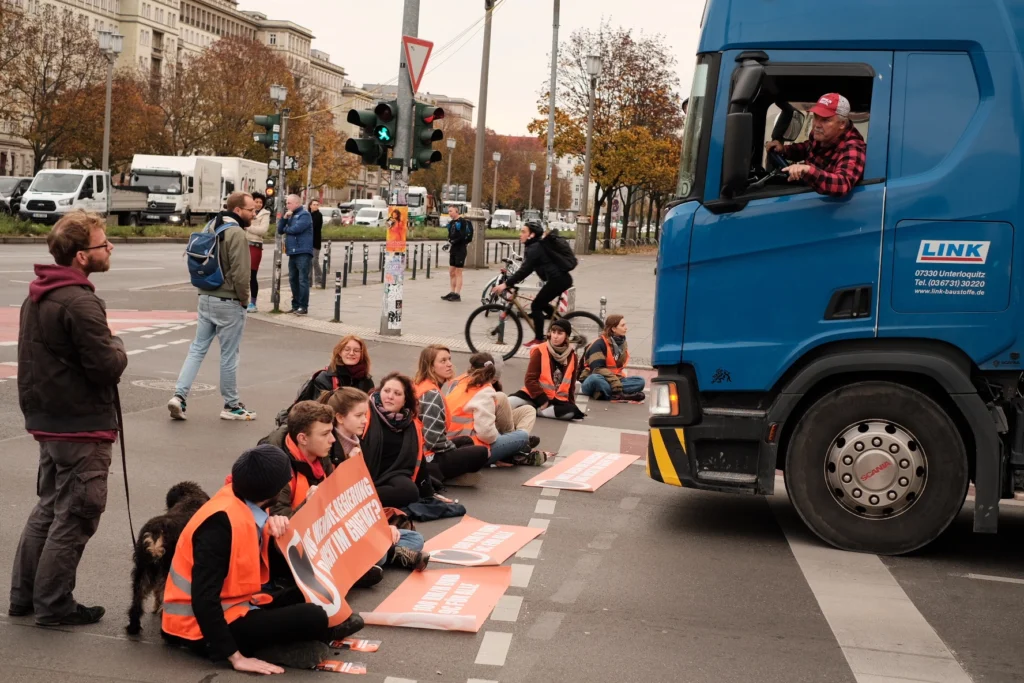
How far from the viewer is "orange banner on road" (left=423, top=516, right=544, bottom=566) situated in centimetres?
715

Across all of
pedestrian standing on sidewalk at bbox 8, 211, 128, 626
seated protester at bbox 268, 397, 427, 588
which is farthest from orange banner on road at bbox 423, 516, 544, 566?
pedestrian standing on sidewalk at bbox 8, 211, 128, 626

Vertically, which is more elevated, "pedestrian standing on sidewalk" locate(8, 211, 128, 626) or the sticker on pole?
the sticker on pole

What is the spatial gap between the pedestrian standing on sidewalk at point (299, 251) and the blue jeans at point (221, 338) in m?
9.25

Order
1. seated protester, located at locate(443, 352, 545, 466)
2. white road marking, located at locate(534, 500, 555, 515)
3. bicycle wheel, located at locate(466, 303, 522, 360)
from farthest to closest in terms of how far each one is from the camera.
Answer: bicycle wheel, located at locate(466, 303, 522, 360), seated protester, located at locate(443, 352, 545, 466), white road marking, located at locate(534, 500, 555, 515)

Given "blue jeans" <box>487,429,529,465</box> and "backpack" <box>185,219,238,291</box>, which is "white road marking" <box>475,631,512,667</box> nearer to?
"blue jeans" <box>487,429,529,465</box>

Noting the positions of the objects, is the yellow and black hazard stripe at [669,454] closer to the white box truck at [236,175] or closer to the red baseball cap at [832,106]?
the red baseball cap at [832,106]

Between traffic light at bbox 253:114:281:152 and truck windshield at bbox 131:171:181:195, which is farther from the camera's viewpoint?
truck windshield at bbox 131:171:181:195

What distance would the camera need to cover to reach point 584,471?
10.2 meters

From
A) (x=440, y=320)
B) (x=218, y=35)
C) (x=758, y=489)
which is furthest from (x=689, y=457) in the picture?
(x=218, y=35)

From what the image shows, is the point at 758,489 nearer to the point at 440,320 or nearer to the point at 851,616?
the point at 851,616

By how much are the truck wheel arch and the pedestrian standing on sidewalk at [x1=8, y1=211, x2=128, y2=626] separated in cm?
386

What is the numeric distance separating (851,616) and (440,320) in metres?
15.8

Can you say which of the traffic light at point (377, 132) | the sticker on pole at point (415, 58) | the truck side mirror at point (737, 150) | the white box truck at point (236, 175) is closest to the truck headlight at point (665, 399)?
the truck side mirror at point (737, 150)

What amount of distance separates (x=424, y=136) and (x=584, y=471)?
8.59m
